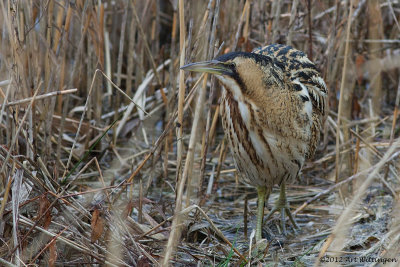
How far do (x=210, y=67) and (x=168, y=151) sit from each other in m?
1.45

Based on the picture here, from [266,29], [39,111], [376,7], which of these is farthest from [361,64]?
[39,111]

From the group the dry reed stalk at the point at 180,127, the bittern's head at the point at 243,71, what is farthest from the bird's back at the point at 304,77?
the dry reed stalk at the point at 180,127

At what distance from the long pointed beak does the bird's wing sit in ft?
1.96

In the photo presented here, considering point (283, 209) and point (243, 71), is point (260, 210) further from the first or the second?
point (243, 71)

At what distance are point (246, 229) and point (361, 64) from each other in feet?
5.68

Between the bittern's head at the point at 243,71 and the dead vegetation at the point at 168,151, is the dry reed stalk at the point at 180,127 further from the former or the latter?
the bittern's head at the point at 243,71

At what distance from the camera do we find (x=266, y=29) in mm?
3496

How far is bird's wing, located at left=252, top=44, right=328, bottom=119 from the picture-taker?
2.89 m

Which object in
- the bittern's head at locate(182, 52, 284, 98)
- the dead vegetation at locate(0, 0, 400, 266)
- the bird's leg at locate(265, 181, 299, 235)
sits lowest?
the bird's leg at locate(265, 181, 299, 235)

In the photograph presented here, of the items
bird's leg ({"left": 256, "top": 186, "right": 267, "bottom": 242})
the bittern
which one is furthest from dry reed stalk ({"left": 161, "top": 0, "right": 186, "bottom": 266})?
bird's leg ({"left": 256, "top": 186, "right": 267, "bottom": 242})

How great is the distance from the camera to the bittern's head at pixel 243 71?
7.47ft

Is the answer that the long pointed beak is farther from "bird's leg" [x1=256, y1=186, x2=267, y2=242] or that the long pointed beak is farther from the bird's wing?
"bird's leg" [x1=256, y1=186, x2=267, y2=242]

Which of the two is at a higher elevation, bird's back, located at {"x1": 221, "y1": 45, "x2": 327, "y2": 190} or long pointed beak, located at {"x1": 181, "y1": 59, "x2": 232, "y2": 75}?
long pointed beak, located at {"x1": 181, "y1": 59, "x2": 232, "y2": 75}

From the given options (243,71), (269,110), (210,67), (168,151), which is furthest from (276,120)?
(168,151)
